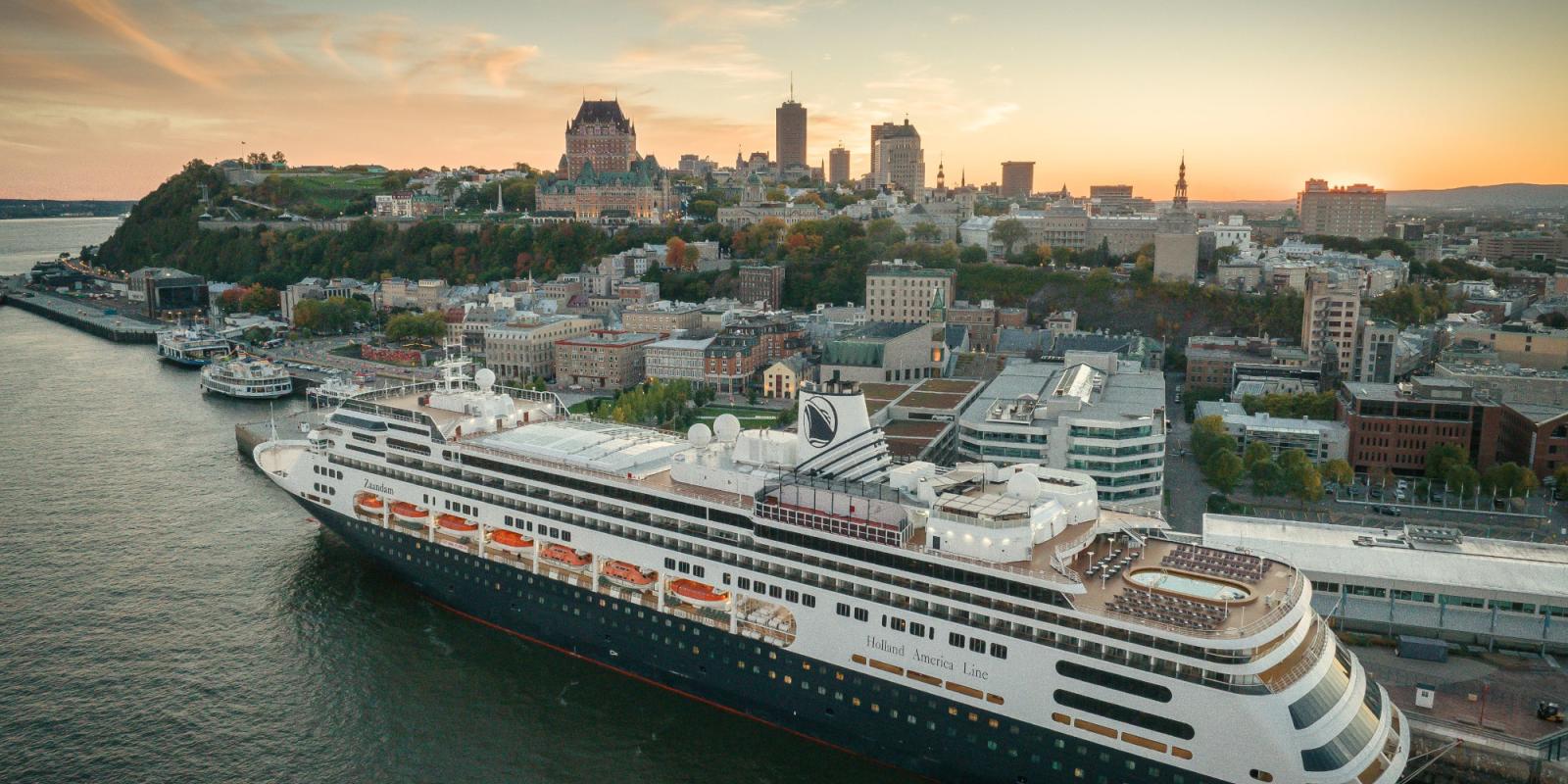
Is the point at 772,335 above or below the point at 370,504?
above

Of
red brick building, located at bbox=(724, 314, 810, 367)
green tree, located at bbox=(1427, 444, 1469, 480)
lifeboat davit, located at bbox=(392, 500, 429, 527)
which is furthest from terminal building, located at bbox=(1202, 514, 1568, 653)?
red brick building, located at bbox=(724, 314, 810, 367)

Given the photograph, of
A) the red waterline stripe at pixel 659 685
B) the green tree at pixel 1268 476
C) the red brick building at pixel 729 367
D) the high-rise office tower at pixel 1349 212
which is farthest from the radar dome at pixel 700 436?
the high-rise office tower at pixel 1349 212

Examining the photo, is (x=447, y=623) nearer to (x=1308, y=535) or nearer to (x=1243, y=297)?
(x=1308, y=535)

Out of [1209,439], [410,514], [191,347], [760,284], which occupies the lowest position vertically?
[1209,439]

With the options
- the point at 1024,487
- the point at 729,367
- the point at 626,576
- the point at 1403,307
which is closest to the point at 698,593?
the point at 626,576

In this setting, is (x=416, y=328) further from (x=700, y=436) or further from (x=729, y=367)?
(x=700, y=436)

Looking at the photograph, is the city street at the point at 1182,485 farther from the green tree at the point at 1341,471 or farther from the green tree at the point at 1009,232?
the green tree at the point at 1009,232

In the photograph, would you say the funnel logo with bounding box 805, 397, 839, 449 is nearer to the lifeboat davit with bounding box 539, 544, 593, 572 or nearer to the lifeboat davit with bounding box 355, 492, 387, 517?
the lifeboat davit with bounding box 539, 544, 593, 572
